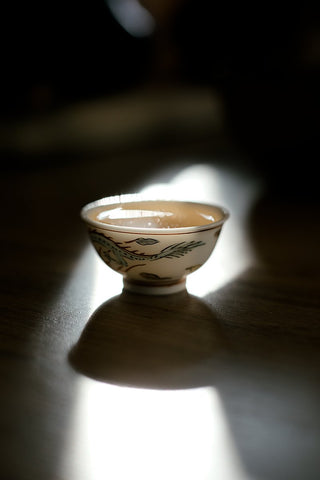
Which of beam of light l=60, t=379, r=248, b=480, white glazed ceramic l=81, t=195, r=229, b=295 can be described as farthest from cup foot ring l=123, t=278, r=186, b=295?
beam of light l=60, t=379, r=248, b=480

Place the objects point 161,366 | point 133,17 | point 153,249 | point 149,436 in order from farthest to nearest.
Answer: point 133,17 < point 153,249 < point 161,366 < point 149,436

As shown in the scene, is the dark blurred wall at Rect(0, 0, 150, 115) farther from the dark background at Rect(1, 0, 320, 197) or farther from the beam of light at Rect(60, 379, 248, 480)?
the beam of light at Rect(60, 379, 248, 480)

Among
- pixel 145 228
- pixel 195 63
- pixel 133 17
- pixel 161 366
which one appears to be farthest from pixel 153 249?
pixel 195 63

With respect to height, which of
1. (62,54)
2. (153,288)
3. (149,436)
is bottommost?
(149,436)

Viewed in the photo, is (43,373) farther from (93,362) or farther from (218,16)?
(218,16)

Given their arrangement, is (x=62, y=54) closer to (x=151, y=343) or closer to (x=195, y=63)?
(x=195, y=63)

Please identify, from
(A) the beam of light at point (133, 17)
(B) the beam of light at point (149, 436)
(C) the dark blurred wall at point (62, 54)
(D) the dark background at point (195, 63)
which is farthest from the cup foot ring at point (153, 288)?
(A) the beam of light at point (133, 17)
